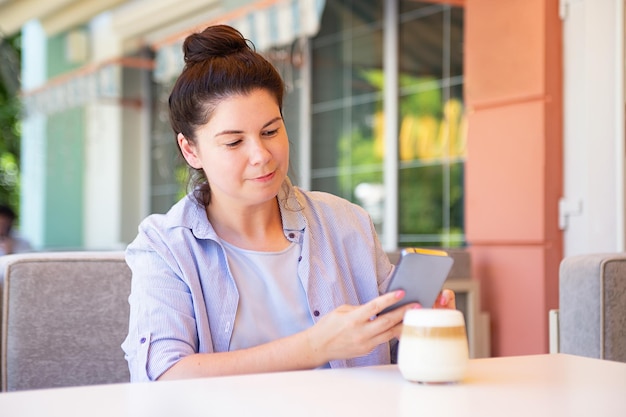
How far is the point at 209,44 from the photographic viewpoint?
1.66 m

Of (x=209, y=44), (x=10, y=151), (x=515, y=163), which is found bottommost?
(x=515, y=163)

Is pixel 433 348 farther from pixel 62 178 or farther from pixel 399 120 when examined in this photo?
pixel 62 178

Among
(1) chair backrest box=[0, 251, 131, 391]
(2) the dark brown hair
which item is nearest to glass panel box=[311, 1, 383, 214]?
(1) chair backrest box=[0, 251, 131, 391]

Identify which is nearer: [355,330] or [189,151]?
[355,330]

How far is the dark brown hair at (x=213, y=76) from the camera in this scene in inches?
64.1

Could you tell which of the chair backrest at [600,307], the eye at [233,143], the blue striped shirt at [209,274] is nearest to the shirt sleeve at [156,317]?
the blue striped shirt at [209,274]

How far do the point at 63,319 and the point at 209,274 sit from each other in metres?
0.51

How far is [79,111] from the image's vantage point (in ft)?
31.7

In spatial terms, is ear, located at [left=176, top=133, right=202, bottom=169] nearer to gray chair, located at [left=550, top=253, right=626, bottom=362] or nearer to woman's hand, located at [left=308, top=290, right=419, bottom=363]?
woman's hand, located at [left=308, top=290, right=419, bottom=363]

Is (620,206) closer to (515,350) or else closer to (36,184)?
(515,350)

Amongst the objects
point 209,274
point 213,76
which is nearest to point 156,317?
point 209,274

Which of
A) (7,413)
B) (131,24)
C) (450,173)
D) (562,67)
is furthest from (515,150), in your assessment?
(131,24)

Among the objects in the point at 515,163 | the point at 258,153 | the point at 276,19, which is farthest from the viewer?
the point at 276,19

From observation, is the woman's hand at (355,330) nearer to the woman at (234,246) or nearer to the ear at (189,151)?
the woman at (234,246)
